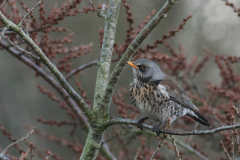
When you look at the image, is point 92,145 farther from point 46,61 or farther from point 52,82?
point 52,82

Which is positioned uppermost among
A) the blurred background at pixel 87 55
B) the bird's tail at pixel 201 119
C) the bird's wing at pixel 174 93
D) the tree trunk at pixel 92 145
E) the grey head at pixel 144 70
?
the blurred background at pixel 87 55

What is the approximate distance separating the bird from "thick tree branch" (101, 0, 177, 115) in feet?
2.02

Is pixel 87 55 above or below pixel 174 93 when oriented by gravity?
above

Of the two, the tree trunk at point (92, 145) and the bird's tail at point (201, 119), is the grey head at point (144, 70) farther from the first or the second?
the tree trunk at point (92, 145)

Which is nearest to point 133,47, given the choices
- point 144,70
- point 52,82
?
point 144,70

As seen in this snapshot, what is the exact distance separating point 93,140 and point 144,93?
94 centimetres

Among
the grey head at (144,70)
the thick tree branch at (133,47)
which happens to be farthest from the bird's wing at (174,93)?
the thick tree branch at (133,47)

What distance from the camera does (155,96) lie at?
11.4 feet

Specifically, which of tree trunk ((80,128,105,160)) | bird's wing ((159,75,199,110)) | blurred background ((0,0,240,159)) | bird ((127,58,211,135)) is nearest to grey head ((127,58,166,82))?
bird ((127,58,211,135))

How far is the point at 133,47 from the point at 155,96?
3.45 ft

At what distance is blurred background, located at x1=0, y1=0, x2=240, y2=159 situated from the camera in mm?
9086

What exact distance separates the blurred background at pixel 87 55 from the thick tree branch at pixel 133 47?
5.98 m

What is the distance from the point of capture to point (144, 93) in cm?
353

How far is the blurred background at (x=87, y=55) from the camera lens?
909 cm
